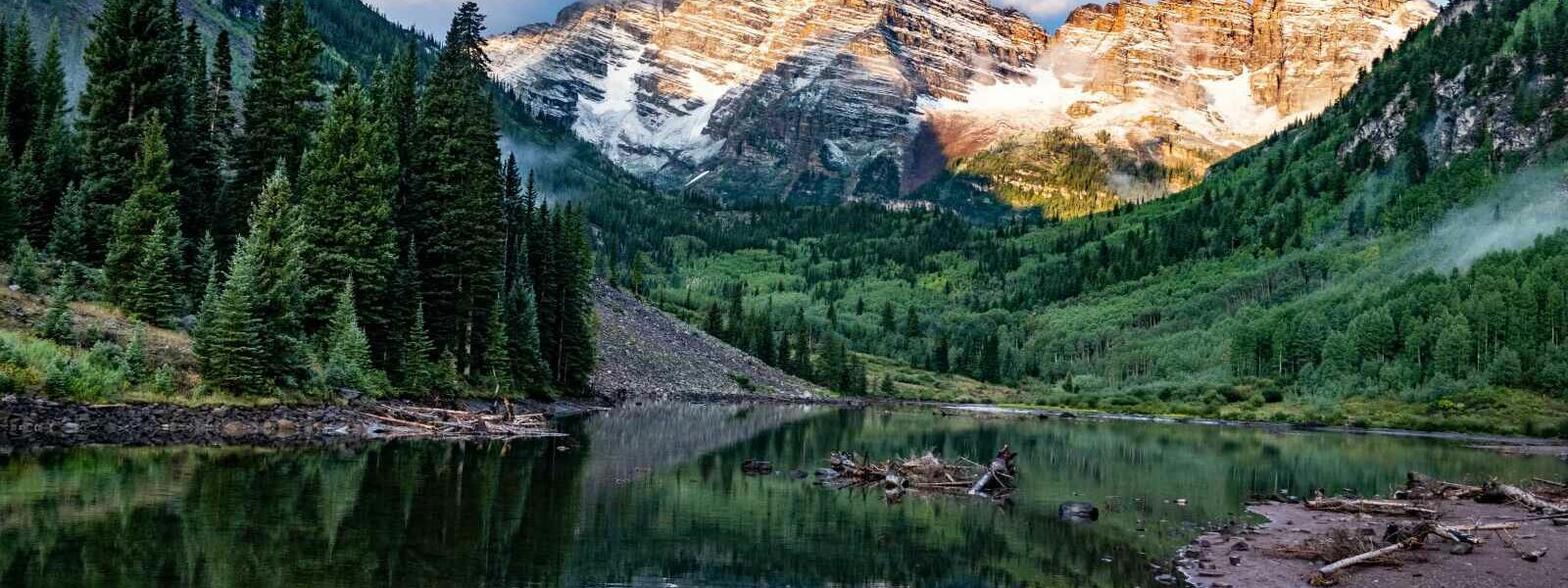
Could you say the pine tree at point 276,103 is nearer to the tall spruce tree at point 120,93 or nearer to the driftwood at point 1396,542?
the tall spruce tree at point 120,93

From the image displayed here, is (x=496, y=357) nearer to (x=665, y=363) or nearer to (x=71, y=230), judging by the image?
(x=71, y=230)

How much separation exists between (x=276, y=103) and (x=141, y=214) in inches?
701

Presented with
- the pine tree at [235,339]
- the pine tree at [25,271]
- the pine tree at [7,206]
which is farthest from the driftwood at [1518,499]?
the pine tree at [7,206]

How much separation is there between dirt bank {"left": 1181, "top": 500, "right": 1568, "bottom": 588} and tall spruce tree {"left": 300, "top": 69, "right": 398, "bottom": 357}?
50.5 m

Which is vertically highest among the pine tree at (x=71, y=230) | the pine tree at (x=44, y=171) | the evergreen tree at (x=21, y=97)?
the evergreen tree at (x=21, y=97)

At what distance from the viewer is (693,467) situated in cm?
5044

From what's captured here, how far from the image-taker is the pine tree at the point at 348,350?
2287 inches

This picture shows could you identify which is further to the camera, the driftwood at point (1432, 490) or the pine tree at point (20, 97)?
the pine tree at point (20, 97)

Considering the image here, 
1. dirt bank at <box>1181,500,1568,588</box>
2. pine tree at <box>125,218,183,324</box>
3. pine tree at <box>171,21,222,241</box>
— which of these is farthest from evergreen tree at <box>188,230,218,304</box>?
dirt bank at <box>1181,500,1568,588</box>

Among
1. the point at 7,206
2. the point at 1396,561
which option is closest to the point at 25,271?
the point at 7,206

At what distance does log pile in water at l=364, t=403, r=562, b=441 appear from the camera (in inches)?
2283

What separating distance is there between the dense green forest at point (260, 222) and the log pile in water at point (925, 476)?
2834 cm

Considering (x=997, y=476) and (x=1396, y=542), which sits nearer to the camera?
(x=1396, y=542)

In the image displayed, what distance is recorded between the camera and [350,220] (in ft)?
210
